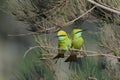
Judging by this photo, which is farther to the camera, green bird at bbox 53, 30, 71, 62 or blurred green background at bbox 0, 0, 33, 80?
blurred green background at bbox 0, 0, 33, 80

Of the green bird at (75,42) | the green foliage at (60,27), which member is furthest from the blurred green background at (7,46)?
the green bird at (75,42)

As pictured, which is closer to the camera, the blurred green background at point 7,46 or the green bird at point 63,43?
the green bird at point 63,43

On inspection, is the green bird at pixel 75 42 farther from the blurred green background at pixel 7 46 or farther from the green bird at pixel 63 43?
the blurred green background at pixel 7 46

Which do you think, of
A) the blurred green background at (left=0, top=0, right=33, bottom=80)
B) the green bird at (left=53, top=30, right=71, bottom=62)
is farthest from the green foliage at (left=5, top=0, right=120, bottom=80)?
the blurred green background at (left=0, top=0, right=33, bottom=80)

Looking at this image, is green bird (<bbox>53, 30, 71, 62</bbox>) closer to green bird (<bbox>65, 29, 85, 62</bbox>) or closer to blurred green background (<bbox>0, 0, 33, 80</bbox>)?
green bird (<bbox>65, 29, 85, 62</bbox>)

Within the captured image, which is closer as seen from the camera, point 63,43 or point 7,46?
point 63,43

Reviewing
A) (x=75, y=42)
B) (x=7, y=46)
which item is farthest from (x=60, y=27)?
(x=7, y=46)

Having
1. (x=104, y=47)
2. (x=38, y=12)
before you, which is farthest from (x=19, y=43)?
(x=104, y=47)

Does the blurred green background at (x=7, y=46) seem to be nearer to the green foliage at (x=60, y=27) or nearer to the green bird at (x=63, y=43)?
the green foliage at (x=60, y=27)

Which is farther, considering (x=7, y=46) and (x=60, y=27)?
(x=7, y=46)

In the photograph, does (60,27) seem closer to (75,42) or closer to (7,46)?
(75,42)

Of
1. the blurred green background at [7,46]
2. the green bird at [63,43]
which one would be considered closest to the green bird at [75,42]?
the green bird at [63,43]

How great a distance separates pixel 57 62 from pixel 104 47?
189 millimetres

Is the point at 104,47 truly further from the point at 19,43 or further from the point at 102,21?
the point at 19,43
